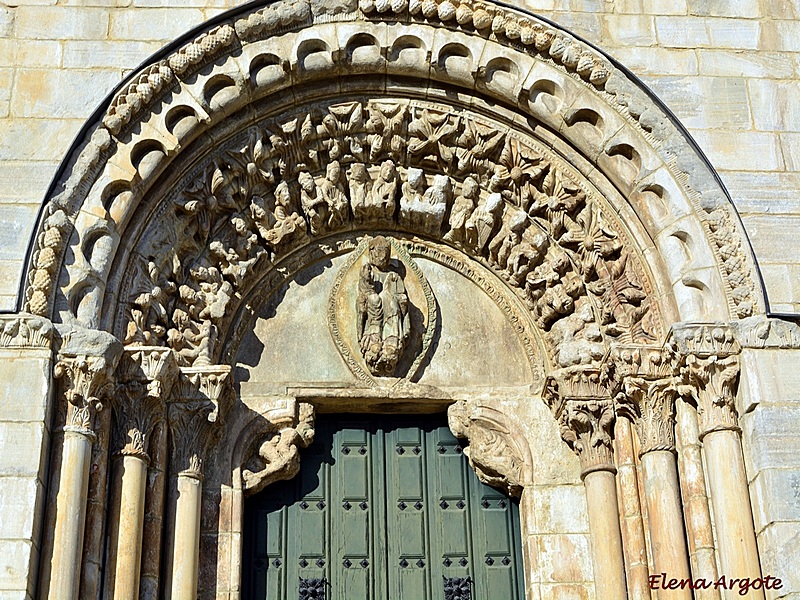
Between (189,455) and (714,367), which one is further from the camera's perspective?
(189,455)

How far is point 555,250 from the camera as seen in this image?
9016 mm

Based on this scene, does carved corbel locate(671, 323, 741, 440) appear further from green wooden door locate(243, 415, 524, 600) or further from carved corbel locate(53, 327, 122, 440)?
carved corbel locate(53, 327, 122, 440)

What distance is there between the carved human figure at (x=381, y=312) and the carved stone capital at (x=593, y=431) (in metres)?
1.27

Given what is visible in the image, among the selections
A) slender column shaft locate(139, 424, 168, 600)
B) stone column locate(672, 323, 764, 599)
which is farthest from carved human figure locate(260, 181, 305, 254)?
stone column locate(672, 323, 764, 599)

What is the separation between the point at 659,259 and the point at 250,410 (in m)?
2.94

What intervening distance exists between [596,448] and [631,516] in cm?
50

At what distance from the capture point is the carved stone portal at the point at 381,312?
8.88 metres

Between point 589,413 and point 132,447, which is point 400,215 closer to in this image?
point 589,413

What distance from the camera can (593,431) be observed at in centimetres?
847

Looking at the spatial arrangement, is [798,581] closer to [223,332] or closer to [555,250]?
[555,250]

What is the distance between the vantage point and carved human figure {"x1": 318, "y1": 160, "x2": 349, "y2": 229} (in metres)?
9.15

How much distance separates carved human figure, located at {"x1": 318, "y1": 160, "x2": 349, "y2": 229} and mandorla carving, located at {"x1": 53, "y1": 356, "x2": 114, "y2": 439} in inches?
89.4

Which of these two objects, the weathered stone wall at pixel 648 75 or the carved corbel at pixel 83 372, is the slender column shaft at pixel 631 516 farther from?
the carved corbel at pixel 83 372

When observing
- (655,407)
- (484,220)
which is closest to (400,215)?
(484,220)
